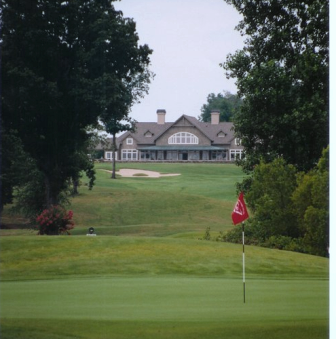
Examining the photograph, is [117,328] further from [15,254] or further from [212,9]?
[212,9]

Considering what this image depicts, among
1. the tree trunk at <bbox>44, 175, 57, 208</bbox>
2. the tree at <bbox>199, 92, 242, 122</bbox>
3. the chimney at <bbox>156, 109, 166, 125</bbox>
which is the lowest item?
the tree trunk at <bbox>44, 175, 57, 208</bbox>

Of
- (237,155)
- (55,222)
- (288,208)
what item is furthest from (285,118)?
(55,222)

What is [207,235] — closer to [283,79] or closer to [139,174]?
[139,174]

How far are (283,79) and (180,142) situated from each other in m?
2.10

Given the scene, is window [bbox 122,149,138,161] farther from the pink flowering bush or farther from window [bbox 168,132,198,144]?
the pink flowering bush

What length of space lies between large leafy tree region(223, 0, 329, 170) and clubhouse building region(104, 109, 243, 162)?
301 mm

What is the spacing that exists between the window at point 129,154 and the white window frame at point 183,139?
65cm

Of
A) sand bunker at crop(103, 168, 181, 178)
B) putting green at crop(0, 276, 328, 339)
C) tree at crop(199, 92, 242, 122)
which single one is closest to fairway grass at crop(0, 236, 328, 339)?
putting green at crop(0, 276, 328, 339)

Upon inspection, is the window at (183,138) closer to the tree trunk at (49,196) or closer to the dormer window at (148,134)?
the dormer window at (148,134)

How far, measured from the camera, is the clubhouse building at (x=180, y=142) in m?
10.7

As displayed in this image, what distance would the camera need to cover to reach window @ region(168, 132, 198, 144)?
35.7ft

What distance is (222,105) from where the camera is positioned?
434 inches

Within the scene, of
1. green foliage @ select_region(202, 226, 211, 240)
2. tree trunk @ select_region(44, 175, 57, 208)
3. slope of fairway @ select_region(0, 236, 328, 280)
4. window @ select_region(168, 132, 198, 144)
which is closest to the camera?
slope of fairway @ select_region(0, 236, 328, 280)

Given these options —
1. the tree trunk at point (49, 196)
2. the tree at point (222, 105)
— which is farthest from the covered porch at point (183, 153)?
the tree trunk at point (49, 196)
